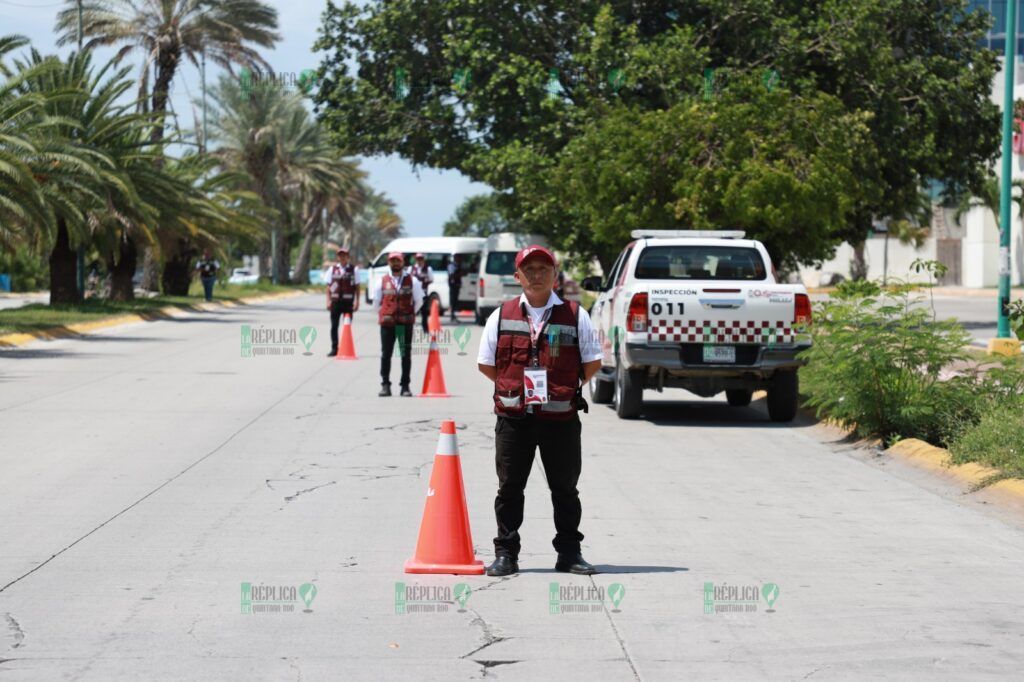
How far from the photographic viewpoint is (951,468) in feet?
39.2

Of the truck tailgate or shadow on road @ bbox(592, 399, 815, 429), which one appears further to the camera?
shadow on road @ bbox(592, 399, 815, 429)

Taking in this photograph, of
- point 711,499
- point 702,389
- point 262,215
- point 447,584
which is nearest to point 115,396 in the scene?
point 702,389

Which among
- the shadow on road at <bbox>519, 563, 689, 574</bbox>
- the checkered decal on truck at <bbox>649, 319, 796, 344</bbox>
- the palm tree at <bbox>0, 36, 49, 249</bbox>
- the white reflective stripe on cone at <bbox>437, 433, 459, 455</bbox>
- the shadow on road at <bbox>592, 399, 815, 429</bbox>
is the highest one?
the palm tree at <bbox>0, 36, 49, 249</bbox>

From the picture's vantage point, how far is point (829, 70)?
3694cm

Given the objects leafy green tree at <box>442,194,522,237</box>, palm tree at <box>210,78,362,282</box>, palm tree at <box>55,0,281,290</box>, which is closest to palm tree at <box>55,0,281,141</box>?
palm tree at <box>55,0,281,290</box>

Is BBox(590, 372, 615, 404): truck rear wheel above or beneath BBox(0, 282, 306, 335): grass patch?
beneath

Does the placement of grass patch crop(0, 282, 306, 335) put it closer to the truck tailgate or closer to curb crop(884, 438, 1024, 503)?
the truck tailgate

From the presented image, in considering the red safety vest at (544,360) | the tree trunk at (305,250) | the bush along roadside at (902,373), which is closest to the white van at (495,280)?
the bush along roadside at (902,373)

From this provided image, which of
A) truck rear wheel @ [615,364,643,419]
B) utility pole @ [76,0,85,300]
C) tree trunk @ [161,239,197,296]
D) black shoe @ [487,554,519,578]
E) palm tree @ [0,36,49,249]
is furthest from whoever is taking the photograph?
tree trunk @ [161,239,197,296]

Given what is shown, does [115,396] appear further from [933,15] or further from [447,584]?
[933,15]

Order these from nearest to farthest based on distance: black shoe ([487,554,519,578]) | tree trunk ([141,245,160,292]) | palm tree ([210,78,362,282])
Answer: black shoe ([487,554,519,578]) → tree trunk ([141,245,160,292]) → palm tree ([210,78,362,282])

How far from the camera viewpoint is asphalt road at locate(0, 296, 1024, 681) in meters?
6.23

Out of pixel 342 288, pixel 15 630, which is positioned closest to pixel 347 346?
pixel 342 288

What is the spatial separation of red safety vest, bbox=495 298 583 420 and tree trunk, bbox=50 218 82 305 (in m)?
31.8
